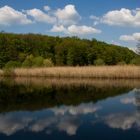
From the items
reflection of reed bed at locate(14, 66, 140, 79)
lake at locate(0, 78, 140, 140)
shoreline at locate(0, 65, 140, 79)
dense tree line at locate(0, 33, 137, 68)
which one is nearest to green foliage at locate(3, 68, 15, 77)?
shoreline at locate(0, 65, 140, 79)

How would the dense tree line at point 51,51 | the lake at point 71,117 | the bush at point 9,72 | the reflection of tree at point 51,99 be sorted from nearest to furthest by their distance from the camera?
the lake at point 71,117
the reflection of tree at point 51,99
the bush at point 9,72
the dense tree line at point 51,51

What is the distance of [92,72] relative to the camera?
88.3ft

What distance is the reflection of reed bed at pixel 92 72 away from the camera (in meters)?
25.7

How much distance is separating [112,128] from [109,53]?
50.3 m

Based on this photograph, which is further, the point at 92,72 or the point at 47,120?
the point at 92,72

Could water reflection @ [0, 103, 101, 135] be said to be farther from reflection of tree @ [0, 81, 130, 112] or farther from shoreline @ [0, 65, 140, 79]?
shoreline @ [0, 65, 140, 79]

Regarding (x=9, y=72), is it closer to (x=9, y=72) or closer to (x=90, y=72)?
(x=9, y=72)

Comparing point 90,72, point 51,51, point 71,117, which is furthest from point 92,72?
point 51,51

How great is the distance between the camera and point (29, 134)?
7.97 m

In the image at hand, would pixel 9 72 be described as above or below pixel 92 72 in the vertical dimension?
below

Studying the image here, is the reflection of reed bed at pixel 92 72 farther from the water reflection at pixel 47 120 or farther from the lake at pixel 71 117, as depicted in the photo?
the water reflection at pixel 47 120

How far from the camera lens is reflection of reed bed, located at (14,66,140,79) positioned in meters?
25.7

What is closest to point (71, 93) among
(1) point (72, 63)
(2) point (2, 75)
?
(2) point (2, 75)

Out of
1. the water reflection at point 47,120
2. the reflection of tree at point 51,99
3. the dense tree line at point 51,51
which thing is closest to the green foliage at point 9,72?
the dense tree line at point 51,51
